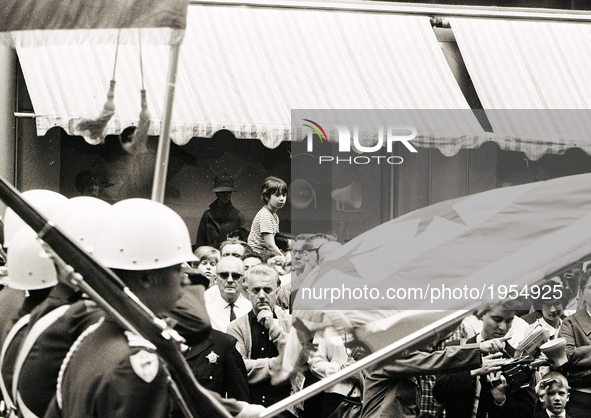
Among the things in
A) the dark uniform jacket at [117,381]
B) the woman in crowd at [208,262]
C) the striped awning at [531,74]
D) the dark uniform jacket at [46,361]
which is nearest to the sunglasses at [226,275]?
the woman in crowd at [208,262]

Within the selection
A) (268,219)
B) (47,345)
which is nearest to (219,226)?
(268,219)

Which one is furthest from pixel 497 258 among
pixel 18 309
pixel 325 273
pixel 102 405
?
pixel 18 309

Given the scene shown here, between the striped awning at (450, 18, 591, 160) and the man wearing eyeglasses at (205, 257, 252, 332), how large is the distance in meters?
3.10

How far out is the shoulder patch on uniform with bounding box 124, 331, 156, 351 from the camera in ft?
7.61

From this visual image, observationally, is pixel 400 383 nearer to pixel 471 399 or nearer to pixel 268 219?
pixel 471 399

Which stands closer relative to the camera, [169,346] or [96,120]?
[169,346]

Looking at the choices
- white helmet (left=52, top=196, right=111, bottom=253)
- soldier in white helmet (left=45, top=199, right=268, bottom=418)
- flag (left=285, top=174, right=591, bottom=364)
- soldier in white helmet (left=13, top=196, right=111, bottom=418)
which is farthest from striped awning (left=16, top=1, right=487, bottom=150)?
soldier in white helmet (left=45, top=199, right=268, bottom=418)

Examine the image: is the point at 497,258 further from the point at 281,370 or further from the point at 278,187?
the point at 278,187

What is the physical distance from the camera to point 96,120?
6598 millimetres

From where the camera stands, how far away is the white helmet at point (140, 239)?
261 centimetres

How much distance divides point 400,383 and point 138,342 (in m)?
2.39

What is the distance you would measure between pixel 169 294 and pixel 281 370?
2.08 m

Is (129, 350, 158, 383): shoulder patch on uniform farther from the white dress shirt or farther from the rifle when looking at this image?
the white dress shirt

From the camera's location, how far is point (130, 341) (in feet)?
7.65
